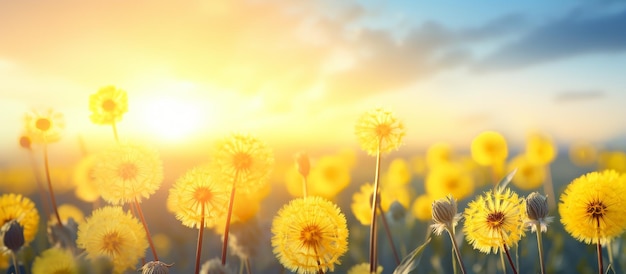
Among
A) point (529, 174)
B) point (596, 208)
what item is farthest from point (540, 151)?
point (596, 208)

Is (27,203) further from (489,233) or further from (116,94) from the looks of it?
(489,233)

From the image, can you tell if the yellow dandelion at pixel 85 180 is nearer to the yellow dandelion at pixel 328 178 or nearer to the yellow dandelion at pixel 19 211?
the yellow dandelion at pixel 19 211

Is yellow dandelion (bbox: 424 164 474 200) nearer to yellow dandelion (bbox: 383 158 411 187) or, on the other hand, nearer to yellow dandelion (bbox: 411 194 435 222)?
yellow dandelion (bbox: 411 194 435 222)

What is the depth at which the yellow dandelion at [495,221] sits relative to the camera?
1097 millimetres

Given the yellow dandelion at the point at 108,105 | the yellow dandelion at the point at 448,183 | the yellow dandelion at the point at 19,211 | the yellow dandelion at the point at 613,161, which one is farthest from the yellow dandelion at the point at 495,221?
the yellow dandelion at the point at 613,161

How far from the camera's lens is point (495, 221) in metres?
1.10

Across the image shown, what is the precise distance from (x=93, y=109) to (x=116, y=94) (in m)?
0.08

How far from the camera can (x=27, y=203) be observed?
151 centimetres

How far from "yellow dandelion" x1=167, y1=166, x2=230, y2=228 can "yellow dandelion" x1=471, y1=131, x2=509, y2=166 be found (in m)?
2.41

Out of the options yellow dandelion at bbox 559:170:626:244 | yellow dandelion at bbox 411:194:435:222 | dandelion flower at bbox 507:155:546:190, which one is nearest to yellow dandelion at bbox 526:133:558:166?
dandelion flower at bbox 507:155:546:190

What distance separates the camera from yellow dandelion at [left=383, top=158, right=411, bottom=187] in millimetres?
3994

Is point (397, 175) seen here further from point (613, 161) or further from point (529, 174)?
point (613, 161)

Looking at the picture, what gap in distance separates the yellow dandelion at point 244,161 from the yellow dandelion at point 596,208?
69 cm

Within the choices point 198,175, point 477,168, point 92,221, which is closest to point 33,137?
point 92,221
